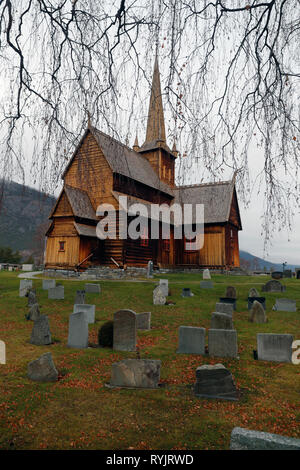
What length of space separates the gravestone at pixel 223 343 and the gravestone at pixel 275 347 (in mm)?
691

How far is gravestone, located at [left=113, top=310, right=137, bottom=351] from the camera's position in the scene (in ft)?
27.5

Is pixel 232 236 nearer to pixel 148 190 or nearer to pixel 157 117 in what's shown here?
pixel 148 190

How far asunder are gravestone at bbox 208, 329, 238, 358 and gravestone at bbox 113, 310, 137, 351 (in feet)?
7.48

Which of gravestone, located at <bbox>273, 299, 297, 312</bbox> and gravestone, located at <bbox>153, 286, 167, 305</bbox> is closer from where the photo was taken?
gravestone, located at <bbox>273, 299, 297, 312</bbox>

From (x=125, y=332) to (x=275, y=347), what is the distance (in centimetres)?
422

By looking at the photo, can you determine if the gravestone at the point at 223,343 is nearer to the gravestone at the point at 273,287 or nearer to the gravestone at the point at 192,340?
the gravestone at the point at 192,340

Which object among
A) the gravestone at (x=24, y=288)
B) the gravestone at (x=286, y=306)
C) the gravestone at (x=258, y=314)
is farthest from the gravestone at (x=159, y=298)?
the gravestone at (x=24, y=288)

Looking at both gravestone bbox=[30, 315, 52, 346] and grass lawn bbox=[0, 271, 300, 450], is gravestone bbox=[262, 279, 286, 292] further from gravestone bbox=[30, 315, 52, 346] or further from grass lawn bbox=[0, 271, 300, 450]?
gravestone bbox=[30, 315, 52, 346]

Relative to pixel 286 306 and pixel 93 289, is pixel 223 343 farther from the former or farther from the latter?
pixel 93 289

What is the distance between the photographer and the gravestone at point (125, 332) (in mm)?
8383

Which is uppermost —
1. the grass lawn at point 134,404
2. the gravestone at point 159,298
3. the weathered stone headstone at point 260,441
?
the weathered stone headstone at point 260,441

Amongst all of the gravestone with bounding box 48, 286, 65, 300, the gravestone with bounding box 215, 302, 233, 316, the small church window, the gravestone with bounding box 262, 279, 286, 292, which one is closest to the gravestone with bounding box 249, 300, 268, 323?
the gravestone with bounding box 215, 302, 233, 316

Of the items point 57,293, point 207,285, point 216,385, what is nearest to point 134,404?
point 216,385
